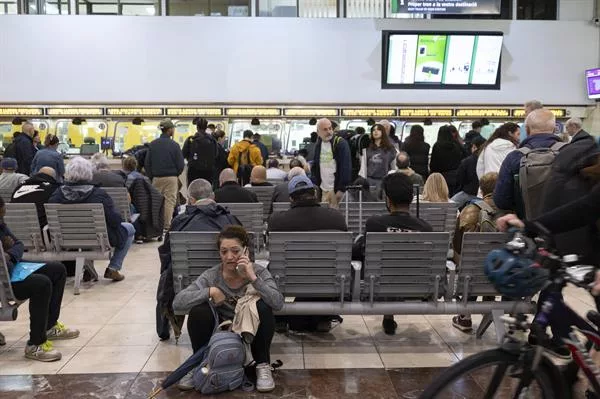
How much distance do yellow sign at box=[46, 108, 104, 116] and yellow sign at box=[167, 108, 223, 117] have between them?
160 cm

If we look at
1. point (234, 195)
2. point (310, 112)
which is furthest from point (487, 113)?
point (234, 195)

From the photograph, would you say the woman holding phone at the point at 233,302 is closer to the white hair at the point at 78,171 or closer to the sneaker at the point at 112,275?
the white hair at the point at 78,171

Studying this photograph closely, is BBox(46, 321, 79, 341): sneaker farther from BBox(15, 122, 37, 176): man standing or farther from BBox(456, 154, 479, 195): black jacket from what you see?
BBox(15, 122, 37, 176): man standing

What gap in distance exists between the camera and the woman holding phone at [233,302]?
12.2 ft

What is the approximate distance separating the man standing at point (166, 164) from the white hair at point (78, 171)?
345cm

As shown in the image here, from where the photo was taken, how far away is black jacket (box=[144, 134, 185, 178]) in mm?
9578

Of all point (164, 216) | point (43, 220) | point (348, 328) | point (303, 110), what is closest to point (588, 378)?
point (348, 328)

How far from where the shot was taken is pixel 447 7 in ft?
42.3

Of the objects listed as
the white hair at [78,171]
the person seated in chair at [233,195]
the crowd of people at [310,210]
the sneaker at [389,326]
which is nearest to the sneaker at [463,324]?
the crowd of people at [310,210]

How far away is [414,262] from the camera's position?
13.7ft

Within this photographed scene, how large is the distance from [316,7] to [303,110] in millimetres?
2514

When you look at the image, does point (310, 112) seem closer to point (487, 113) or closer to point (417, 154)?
point (487, 113)

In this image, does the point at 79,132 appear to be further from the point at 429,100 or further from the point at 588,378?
the point at 588,378

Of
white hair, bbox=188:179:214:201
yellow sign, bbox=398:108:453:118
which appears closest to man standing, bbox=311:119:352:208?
white hair, bbox=188:179:214:201
